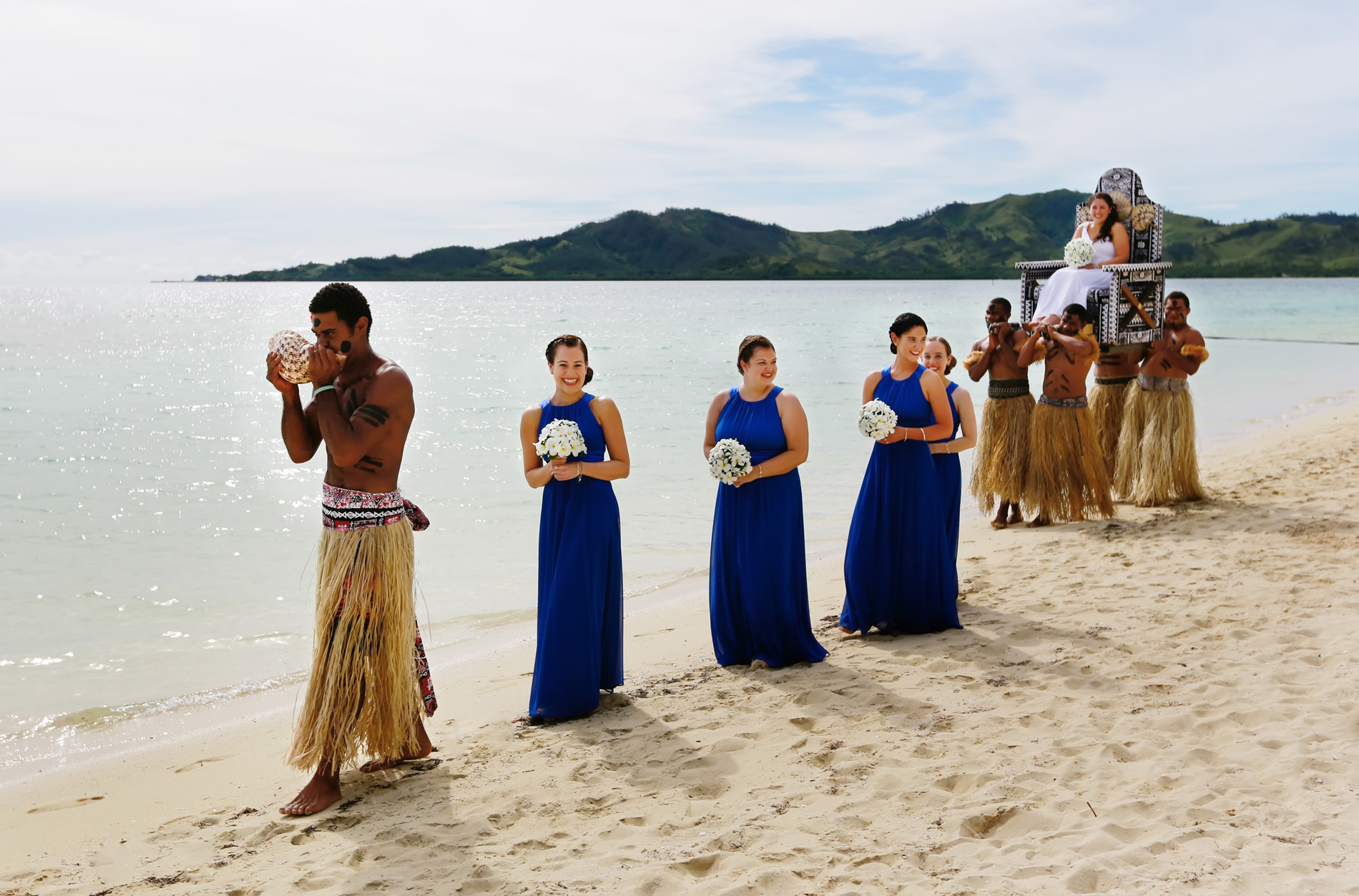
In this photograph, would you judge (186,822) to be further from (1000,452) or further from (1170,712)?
(1000,452)

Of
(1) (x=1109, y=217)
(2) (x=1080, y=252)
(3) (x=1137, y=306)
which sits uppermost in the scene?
(1) (x=1109, y=217)

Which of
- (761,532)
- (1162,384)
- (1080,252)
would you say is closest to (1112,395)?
(1162,384)

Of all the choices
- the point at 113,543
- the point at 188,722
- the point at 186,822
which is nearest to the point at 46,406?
the point at 113,543

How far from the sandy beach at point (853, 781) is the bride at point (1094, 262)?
331 centimetres

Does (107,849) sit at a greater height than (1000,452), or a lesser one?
lesser

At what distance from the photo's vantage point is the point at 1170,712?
16.6 feet

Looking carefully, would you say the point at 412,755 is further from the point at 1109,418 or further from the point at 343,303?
the point at 1109,418

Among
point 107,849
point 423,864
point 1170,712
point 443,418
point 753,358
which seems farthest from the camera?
point 443,418

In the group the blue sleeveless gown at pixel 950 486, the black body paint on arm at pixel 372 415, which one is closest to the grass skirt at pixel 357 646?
the black body paint on arm at pixel 372 415

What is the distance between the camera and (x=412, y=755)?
5094mm

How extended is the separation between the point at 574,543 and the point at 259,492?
36.2ft

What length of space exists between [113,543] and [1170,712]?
11136 millimetres

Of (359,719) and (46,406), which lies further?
(46,406)

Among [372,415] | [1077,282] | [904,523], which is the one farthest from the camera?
[1077,282]
